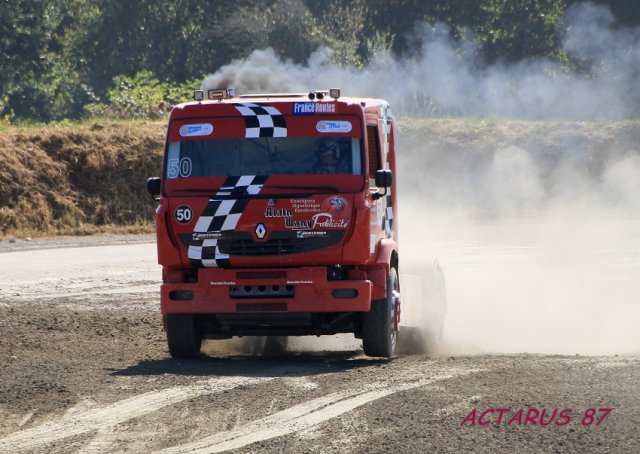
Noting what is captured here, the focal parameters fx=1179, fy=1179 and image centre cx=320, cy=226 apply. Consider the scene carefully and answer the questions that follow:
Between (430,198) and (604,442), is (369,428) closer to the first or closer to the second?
(604,442)

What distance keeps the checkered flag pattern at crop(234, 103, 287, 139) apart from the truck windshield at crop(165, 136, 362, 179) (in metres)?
0.06

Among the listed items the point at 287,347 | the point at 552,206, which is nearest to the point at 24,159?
the point at 552,206

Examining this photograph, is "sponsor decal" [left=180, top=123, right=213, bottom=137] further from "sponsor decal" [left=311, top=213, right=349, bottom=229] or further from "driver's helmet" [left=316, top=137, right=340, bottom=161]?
"sponsor decal" [left=311, top=213, right=349, bottom=229]

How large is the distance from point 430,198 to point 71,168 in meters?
11.8

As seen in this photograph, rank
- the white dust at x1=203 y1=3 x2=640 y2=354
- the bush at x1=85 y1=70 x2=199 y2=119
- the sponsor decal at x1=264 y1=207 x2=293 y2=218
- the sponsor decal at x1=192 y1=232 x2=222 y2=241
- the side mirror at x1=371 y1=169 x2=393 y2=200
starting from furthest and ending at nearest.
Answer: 1. the bush at x1=85 y1=70 x2=199 y2=119
2. the white dust at x1=203 y1=3 x2=640 y2=354
3. the side mirror at x1=371 y1=169 x2=393 y2=200
4. the sponsor decal at x1=192 y1=232 x2=222 y2=241
5. the sponsor decal at x1=264 y1=207 x2=293 y2=218

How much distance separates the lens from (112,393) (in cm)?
996

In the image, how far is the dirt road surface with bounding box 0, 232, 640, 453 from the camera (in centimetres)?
809

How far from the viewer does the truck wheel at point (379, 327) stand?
11883mm

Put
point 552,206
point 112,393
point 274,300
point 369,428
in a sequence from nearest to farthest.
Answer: point 369,428 → point 112,393 → point 274,300 → point 552,206

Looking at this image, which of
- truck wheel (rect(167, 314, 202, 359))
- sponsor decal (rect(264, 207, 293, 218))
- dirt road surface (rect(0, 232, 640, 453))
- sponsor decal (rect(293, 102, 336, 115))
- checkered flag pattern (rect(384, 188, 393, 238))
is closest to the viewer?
dirt road surface (rect(0, 232, 640, 453))

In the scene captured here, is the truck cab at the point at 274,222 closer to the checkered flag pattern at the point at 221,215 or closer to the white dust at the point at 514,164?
the checkered flag pattern at the point at 221,215

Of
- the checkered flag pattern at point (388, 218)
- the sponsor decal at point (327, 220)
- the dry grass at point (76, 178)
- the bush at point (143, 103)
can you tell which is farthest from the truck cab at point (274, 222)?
the bush at point (143, 103)

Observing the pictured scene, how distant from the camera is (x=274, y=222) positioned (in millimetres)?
11477

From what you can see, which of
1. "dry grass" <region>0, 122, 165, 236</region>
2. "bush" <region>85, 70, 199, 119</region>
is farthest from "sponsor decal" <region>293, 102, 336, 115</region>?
"bush" <region>85, 70, 199, 119</region>
